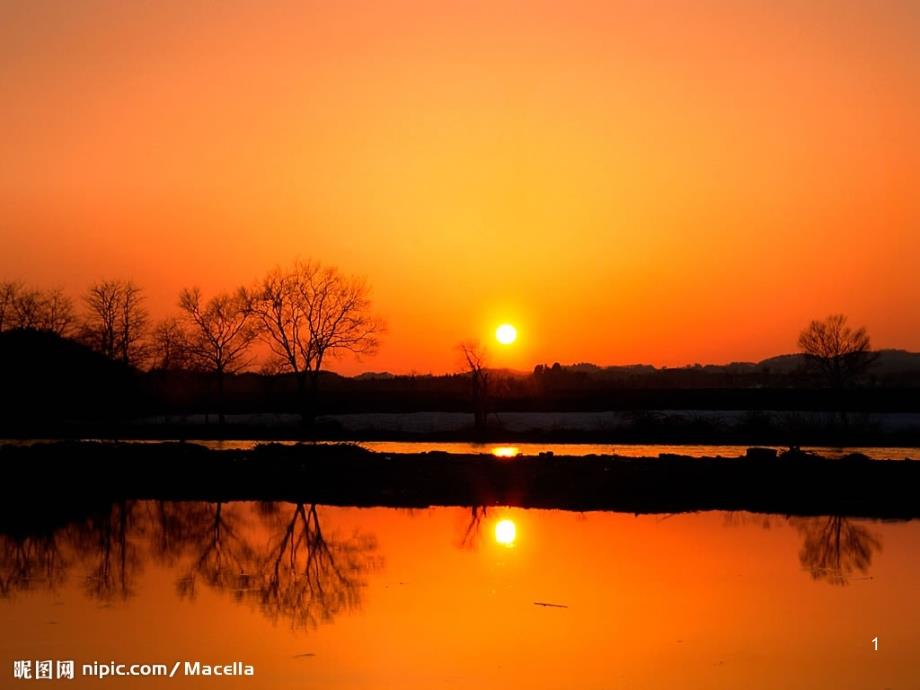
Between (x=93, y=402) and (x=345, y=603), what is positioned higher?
(x=93, y=402)

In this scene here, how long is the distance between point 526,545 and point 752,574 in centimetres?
449

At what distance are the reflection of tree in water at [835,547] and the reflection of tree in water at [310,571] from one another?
748 centimetres

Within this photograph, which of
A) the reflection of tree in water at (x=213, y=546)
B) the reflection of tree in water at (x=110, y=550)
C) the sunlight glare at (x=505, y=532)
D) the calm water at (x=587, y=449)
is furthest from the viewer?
the calm water at (x=587, y=449)

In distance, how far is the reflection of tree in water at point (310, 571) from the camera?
14602 mm

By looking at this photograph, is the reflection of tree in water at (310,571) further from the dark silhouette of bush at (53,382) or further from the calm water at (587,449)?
the dark silhouette of bush at (53,382)

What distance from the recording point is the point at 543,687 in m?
10.9

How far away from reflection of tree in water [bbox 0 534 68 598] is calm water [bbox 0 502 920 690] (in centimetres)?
7

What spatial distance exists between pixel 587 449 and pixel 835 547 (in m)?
22.5

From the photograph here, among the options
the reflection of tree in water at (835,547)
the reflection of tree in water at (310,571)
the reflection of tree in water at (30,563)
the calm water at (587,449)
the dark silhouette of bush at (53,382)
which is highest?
the dark silhouette of bush at (53,382)

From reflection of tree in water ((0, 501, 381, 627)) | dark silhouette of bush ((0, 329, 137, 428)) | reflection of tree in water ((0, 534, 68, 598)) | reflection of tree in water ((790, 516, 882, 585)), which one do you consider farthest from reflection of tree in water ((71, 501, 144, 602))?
dark silhouette of bush ((0, 329, 137, 428))

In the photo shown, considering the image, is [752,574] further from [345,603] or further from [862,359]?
[862,359]

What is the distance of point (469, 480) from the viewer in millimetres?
30062

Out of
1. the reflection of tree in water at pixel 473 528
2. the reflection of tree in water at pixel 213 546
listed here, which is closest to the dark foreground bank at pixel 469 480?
the reflection of tree in water at pixel 473 528

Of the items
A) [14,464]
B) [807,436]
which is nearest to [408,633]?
[14,464]
